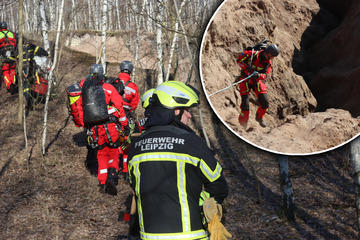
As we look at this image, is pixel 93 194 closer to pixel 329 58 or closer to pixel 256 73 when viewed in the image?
pixel 256 73

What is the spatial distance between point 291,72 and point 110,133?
16.9 feet

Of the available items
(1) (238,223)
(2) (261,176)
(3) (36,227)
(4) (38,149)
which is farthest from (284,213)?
(4) (38,149)

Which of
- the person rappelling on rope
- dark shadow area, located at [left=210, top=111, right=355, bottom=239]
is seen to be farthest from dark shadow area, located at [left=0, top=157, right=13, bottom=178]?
the person rappelling on rope

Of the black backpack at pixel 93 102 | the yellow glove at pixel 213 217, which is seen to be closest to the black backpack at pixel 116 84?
the black backpack at pixel 93 102

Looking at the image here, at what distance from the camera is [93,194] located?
717 cm

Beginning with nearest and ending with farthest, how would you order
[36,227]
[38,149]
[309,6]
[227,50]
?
[309,6], [227,50], [36,227], [38,149]

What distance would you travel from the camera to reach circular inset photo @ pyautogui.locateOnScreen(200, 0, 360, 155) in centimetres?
141

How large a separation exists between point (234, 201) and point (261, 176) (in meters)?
2.16

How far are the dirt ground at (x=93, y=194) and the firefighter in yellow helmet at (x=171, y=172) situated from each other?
1.59 meters

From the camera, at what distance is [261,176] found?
10.0 meters

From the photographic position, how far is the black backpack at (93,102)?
230 inches

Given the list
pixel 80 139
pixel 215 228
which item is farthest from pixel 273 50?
pixel 80 139

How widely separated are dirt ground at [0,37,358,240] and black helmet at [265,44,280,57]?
263 cm

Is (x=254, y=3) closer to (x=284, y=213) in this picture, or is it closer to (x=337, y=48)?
(x=337, y=48)
